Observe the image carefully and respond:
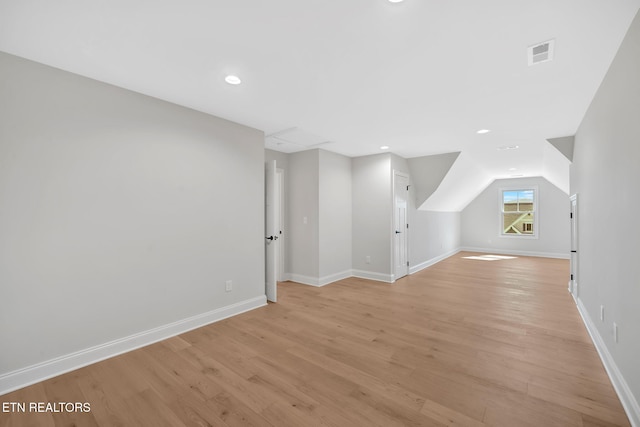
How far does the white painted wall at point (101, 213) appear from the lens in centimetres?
216

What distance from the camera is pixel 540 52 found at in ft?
6.77

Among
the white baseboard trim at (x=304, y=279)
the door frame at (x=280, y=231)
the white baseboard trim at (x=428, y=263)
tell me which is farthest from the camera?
the white baseboard trim at (x=428, y=263)

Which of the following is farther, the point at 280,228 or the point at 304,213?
the point at 280,228

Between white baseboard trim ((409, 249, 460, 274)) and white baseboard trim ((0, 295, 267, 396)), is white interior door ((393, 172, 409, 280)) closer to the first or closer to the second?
white baseboard trim ((409, 249, 460, 274))

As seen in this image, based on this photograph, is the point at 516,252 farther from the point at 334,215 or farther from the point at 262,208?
the point at 262,208

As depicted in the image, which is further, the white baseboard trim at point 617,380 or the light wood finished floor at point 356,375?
the light wood finished floor at point 356,375

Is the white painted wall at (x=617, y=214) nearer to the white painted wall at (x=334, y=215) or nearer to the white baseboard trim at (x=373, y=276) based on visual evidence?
the white baseboard trim at (x=373, y=276)

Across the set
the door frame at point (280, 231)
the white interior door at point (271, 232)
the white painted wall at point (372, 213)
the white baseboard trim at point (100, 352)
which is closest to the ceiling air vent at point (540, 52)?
the white interior door at point (271, 232)

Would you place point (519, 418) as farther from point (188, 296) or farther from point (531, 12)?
point (188, 296)

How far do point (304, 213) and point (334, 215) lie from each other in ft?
2.01

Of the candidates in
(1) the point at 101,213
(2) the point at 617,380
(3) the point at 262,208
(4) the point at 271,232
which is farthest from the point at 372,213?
(1) the point at 101,213

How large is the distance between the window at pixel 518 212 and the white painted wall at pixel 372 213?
600 cm

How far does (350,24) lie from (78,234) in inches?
108

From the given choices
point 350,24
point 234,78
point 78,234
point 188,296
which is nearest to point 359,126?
point 234,78
